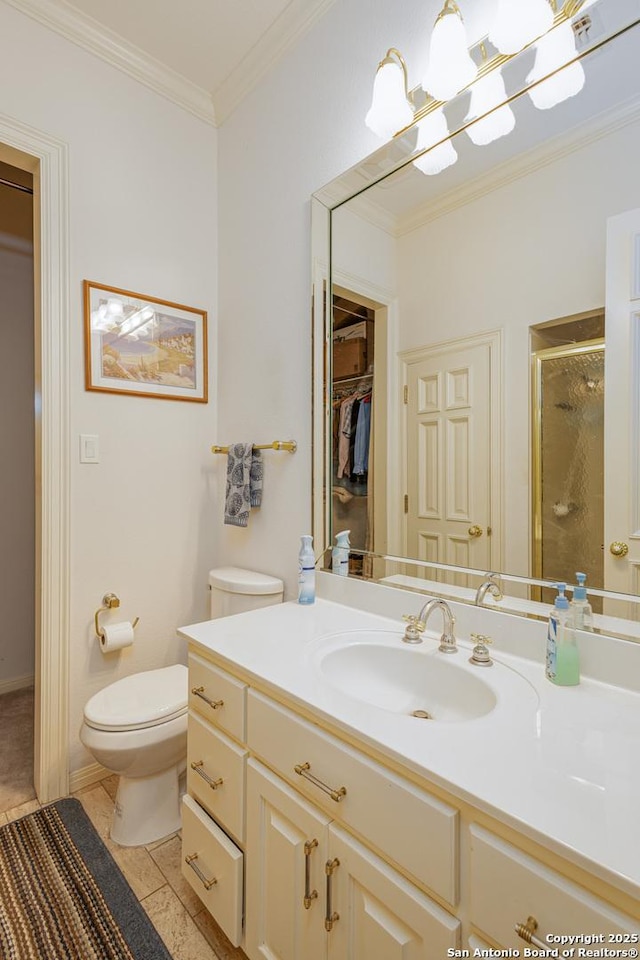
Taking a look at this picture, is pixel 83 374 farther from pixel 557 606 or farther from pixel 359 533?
pixel 557 606

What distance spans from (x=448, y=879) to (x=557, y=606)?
1.68 feet

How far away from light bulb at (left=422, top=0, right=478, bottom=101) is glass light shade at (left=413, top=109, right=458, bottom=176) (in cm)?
6

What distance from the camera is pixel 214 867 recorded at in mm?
1113

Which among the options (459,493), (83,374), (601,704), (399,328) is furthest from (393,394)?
(83,374)

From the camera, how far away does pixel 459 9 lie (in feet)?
3.97

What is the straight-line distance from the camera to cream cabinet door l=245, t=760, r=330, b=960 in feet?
2.81

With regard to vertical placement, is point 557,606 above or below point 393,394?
below

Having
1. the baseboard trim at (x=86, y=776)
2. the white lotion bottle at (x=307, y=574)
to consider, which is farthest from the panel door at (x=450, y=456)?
→ the baseboard trim at (x=86, y=776)

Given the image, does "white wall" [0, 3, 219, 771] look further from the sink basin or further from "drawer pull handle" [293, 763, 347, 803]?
"drawer pull handle" [293, 763, 347, 803]

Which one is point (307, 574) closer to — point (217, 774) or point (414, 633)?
point (414, 633)

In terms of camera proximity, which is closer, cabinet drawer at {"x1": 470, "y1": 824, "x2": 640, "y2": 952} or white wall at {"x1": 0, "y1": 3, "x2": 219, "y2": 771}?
cabinet drawer at {"x1": 470, "y1": 824, "x2": 640, "y2": 952}

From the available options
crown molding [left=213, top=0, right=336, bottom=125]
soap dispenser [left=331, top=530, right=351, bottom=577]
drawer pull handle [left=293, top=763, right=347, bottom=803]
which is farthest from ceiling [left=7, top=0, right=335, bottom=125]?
drawer pull handle [left=293, top=763, right=347, bottom=803]

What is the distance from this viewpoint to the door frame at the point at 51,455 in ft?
5.45

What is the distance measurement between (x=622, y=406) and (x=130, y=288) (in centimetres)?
176
